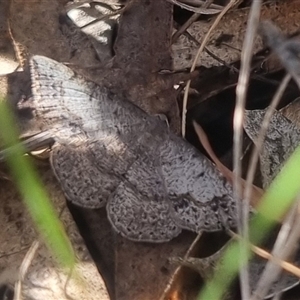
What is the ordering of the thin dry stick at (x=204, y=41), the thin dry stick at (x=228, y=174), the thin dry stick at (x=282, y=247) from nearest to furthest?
the thin dry stick at (x=282, y=247)
the thin dry stick at (x=228, y=174)
the thin dry stick at (x=204, y=41)

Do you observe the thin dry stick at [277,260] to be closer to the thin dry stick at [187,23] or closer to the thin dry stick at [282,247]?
the thin dry stick at [282,247]

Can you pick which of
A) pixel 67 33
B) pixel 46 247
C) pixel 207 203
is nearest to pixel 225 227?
pixel 207 203

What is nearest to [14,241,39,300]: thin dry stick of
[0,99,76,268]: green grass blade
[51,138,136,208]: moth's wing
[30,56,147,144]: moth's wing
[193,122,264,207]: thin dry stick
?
[0,99,76,268]: green grass blade

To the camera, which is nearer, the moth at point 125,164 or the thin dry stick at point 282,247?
the thin dry stick at point 282,247

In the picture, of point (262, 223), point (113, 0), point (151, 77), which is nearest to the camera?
point (262, 223)

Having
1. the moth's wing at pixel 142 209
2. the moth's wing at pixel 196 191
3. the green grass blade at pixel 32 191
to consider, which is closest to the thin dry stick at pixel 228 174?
the moth's wing at pixel 196 191

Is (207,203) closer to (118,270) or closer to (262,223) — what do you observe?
(262,223)

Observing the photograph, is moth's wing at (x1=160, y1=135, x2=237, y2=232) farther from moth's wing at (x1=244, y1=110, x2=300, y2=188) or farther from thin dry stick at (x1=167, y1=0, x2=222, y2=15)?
thin dry stick at (x1=167, y1=0, x2=222, y2=15)
